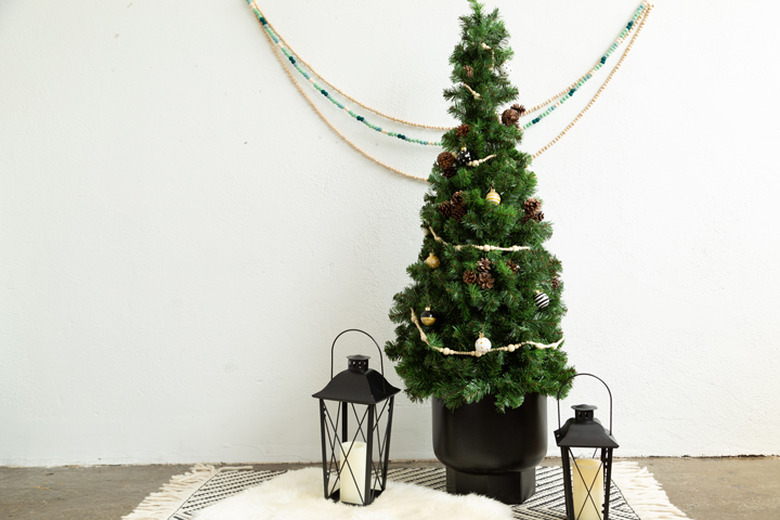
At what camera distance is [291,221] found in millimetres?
1878

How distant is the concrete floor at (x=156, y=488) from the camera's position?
4.84 feet

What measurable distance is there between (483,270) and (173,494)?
3.19 ft

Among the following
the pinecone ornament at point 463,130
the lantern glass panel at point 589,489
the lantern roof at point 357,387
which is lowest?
the lantern glass panel at point 589,489

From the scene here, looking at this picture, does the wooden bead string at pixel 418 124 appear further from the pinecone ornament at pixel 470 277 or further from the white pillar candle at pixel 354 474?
the white pillar candle at pixel 354 474

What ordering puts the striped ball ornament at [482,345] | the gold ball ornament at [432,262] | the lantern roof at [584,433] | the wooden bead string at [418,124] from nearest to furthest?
the lantern roof at [584,433]
the striped ball ornament at [482,345]
the gold ball ornament at [432,262]
the wooden bead string at [418,124]

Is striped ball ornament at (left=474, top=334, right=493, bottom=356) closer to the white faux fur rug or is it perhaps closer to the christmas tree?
the christmas tree

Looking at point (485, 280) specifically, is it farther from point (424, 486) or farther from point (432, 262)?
point (424, 486)

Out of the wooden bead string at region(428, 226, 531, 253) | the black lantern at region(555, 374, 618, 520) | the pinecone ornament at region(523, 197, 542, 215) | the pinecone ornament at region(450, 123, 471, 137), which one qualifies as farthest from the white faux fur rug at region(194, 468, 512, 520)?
the pinecone ornament at region(450, 123, 471, 137)

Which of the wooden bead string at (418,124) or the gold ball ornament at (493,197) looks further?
the wooden bead string at (418,124)

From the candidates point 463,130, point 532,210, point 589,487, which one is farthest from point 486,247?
point 589,487

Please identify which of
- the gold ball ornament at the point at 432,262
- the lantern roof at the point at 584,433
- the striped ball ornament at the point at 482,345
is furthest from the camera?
the gold ball ornament at the point at 432,262

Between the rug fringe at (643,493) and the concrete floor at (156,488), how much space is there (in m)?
0.03

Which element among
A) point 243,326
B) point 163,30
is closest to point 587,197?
point 243,326

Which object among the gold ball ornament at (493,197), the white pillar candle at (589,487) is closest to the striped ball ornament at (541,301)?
the gold ball ornament at (493,197)
